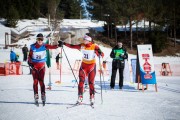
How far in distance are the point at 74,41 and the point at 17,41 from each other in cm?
1005

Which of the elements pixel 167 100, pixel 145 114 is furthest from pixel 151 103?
pixel 145 114

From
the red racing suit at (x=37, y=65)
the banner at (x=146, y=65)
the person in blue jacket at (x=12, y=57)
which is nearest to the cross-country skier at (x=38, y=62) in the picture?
the red racing suit at (x=37, y=65)

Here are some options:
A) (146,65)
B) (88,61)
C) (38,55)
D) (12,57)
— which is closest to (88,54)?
(88,61)

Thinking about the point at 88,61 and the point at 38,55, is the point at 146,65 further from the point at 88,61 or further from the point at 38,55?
the point at 38,55

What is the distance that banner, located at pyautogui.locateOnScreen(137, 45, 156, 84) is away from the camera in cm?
1089

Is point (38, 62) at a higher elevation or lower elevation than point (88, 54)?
lower

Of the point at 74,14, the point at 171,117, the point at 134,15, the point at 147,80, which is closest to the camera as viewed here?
the point at 171,117

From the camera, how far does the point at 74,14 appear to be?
75.4 m

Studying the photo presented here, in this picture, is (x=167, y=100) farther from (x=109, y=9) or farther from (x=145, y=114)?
(x=109, y=9)

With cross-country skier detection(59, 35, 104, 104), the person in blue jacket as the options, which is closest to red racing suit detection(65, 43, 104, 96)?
cross-country skier detection(59, 35, 104, 104)

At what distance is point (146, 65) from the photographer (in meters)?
11.0

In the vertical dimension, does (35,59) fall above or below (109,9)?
below

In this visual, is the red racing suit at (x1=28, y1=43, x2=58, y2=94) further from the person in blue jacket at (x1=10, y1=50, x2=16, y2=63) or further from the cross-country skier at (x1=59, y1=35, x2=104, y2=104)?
the person in blue jacket at (x1=10, y1=50, x2=16, y2=63)

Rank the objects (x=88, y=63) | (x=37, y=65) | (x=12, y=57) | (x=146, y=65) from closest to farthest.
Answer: (x=37, y=65)
(x=88, y=63)
(x=146, y=65)
(x=12, y=57)
